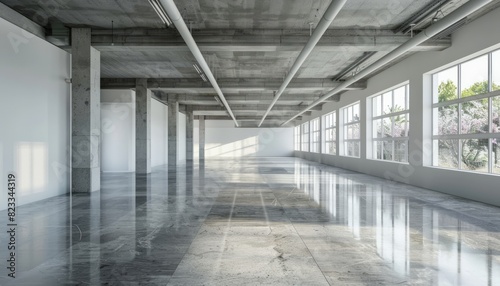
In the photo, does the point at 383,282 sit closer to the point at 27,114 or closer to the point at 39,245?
the point at 39,245

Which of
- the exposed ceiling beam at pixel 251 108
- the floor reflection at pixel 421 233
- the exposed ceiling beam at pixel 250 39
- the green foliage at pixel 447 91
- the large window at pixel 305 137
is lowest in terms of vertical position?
the floor reflection at pixel 421 233

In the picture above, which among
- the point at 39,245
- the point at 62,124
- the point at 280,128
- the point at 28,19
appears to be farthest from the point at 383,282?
the point at 280,128

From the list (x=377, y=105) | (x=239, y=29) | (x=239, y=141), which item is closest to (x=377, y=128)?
(x=377, y=105)

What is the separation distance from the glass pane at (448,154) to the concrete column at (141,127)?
1404 cm

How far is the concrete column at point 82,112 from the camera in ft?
38.4

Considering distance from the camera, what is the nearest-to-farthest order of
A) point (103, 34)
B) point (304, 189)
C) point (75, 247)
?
point (75, 247) < point (103, 34) < point (304, 189)

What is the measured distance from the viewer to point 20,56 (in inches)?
376

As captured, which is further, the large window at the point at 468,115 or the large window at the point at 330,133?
the large window at the point at 330,133

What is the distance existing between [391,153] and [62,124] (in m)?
14.0

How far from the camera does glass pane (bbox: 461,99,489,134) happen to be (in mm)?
10703

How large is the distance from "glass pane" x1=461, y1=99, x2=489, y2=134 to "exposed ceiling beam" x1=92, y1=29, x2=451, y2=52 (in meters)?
2.08

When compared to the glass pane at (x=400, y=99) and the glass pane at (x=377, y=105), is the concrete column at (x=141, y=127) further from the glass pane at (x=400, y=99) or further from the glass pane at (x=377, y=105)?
the glass pane at (x=400, y=99)

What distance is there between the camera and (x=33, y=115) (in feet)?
32.9

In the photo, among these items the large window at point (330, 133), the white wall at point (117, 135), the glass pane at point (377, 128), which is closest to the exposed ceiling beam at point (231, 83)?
the white wall at point (117, 135)
